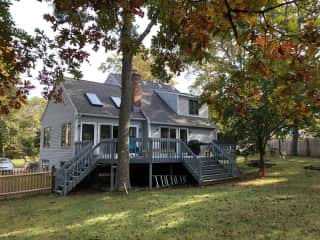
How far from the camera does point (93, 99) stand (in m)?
16.3

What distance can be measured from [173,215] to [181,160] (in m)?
6.54

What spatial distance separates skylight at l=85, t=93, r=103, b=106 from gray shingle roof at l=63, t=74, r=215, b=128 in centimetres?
19

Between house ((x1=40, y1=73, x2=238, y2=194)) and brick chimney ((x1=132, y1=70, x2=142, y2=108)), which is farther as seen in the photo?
brick chimney ((x1=132, y1=70, x2=142, y2=108))

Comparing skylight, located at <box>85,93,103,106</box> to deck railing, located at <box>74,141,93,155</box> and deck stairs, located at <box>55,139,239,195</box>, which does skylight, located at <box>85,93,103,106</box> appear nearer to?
deck railing, located at <box>74,141,93,155</box>

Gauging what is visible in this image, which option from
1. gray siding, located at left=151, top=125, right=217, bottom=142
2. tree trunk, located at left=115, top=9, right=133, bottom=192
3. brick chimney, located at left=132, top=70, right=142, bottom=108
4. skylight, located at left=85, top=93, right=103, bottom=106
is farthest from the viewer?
gray siding, located at left=151, top=125, right=217, bottom=142

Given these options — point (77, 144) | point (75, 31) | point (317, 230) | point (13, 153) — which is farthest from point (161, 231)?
point (13, 153)

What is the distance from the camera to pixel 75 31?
4129 millimetres

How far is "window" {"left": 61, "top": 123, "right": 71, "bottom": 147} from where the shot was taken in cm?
1548

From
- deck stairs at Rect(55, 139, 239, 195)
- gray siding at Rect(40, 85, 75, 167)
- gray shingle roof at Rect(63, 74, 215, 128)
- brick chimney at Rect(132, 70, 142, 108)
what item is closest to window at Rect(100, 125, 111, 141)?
gray shingle roof at Rect(63, 74, 215, 128)

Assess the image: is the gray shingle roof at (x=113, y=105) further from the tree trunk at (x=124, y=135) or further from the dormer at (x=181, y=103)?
the tree trunk at (x=124, y=135)

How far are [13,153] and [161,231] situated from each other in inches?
1152

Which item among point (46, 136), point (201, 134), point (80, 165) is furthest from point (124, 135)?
point (201, 134)

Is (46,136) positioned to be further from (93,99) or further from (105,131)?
(105,131)

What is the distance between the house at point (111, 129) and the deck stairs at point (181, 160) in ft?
0.13
